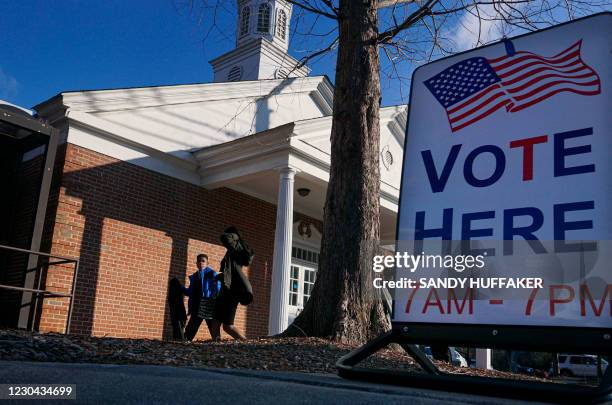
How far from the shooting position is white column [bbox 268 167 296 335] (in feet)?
33.7

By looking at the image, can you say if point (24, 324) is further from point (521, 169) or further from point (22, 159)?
point (521, 169)

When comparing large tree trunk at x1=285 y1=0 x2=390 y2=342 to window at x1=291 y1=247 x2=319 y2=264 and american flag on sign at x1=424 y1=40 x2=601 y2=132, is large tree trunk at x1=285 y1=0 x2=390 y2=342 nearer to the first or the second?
american flag on sign at x1=424 y1=40 x2=601 y2=132

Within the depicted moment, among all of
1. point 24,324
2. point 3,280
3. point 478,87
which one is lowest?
point 24,324

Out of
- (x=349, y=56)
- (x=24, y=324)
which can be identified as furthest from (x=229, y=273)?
(x=24, y=324)

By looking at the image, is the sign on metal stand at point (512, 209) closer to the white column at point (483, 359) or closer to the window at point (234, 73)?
the white column at point (483, 359)

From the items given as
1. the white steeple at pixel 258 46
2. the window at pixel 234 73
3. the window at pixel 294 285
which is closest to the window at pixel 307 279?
the window at pixel 294 285

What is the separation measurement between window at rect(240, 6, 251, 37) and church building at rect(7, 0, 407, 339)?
24.3 feet

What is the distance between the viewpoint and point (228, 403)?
1.60m

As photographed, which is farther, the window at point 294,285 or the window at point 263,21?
the window at point 263,21

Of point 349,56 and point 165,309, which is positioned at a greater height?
point 349,56

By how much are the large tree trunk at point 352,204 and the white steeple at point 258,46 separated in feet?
40.6

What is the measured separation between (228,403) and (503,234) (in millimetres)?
1097

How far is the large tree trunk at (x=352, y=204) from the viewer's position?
223 inches

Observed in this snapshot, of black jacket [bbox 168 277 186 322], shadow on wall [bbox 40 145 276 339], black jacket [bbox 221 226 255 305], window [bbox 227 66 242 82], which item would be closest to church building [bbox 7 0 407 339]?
shadow on wall [bbox 40 145 276 339]
